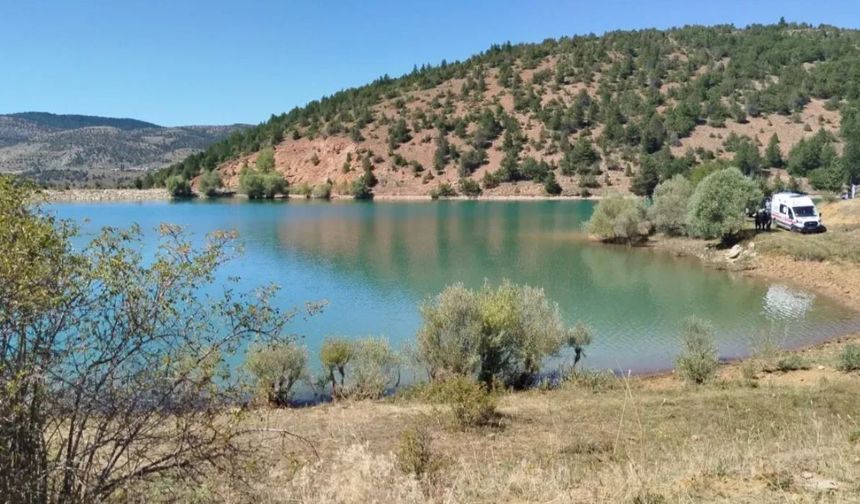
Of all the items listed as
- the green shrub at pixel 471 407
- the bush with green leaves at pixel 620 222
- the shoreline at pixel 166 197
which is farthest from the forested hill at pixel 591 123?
the green shrub at pixel 471 407

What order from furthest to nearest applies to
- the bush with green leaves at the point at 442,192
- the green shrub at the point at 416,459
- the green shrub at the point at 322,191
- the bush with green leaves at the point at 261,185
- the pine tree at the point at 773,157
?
the bush with green leaves at the point at 261,185
the green shrub at the point at 322,191
the bush with green leaves at the point at 442,192
the pine tree at the point at 773,157
the green shrub at the point at 416,459

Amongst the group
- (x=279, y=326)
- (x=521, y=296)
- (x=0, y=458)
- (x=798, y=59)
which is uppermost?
(x=798, y=59)

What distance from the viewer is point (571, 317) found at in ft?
74.6

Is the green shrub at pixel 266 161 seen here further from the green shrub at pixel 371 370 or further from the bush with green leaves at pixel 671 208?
the green shrub at pixel 371 370

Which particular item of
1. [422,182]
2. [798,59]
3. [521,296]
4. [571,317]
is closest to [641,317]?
[571,317]

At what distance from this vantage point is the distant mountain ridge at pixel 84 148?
134 metres

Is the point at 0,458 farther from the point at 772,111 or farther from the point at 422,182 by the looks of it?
the point at 772,111

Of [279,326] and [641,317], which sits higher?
[279,326]

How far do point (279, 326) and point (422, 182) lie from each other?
88.2 meters

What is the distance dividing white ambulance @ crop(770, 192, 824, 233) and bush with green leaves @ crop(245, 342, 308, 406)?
99.9 ft

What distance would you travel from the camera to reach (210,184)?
325 ft

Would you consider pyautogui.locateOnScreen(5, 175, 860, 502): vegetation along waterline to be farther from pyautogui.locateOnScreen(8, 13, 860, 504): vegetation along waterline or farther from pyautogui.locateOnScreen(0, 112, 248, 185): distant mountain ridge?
pyautogui.locateOnScreen(0, 112, 248, 185): distant mountain ridge

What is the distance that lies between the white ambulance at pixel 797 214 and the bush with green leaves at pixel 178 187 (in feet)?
275

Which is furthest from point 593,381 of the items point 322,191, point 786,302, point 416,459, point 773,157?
point 322,191
